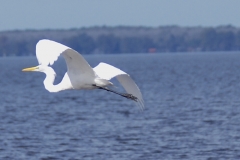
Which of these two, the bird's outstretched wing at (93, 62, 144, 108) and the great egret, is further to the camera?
the bird's outstretched wing at (93, 62, 144, 108)

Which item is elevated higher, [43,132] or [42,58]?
[42,58]

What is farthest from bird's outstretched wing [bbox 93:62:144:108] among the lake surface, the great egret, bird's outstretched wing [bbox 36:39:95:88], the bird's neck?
the lake surface

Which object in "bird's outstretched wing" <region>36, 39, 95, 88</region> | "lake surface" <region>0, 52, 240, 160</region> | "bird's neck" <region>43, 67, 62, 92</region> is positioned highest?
"bird's outstretched wing" <region>36, 39, 95, 88</region>

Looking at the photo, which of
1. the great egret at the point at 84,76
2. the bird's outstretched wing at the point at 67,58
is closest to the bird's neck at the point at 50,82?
the great egret at the point at 84,76

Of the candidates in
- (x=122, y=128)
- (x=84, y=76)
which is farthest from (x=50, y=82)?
(x=122, y=128)

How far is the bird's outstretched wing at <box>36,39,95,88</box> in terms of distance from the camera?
38.0ft

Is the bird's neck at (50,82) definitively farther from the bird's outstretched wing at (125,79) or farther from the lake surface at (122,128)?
the lake surface at (122,128)

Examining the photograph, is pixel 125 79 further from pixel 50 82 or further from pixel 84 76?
pixel 50 82

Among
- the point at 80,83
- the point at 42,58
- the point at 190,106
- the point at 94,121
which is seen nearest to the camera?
the point at 42,58

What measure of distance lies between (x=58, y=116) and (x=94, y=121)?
10.2ft

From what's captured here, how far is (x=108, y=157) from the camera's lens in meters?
20.1

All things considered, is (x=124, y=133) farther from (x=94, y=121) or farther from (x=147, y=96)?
(x=147, y=96)

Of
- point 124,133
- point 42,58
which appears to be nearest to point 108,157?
point 124,133

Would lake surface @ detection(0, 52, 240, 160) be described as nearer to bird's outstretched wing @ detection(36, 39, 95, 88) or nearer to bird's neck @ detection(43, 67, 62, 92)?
bird's neck @ detection(43, 67, 62, 92)
